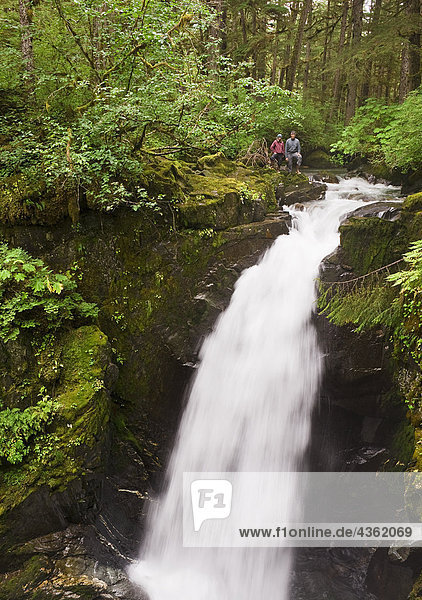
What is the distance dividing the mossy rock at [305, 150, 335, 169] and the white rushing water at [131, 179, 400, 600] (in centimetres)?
932

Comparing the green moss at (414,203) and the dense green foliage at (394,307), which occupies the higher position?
the green moss at (414,203)

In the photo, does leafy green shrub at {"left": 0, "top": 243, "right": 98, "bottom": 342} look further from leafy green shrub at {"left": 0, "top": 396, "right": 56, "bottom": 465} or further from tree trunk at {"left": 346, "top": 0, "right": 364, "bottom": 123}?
tree trunk at {"left": 346, "top": 0, "right": 364, "bottom": 123}

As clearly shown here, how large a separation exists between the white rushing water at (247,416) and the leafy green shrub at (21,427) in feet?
7.13

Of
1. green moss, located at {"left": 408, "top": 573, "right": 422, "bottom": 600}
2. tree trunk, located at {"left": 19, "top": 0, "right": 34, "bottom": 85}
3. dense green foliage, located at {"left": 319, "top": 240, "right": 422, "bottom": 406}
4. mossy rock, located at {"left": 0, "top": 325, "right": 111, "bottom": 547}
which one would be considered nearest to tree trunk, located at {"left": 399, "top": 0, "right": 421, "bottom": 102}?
dense green foliage, located at {"left": 319, "top": 240, "right": 422, "bottom": 406}

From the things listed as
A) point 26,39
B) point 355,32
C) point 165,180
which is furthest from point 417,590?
point 355,32

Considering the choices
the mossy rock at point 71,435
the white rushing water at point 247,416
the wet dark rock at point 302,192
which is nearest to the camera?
the mossy rock at point 71,435

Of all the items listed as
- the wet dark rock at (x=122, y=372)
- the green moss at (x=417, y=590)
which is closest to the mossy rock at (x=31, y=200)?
the wet dark rock at (x=122, y=372)

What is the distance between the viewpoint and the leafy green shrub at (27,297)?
4926 mm

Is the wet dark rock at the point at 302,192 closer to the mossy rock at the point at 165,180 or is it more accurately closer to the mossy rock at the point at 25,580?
the mossy rock at the point at 165,180

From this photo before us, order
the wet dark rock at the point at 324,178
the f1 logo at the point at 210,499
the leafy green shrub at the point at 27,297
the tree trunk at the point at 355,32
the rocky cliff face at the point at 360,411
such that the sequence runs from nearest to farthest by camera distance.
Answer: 1. the leafy green shrub at the point at 27,297
2. the rocky cliff face at the point at 360,411
3. the f1 logo at the point at 210,499
4. the wet dark rock at the point at 324,178
5. the tree trunk at the point at 355,32

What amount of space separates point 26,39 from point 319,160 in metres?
12.0

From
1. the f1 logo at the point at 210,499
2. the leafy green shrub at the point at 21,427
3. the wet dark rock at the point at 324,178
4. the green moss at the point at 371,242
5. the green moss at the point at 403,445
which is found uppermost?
the wet dark rock at the point at 324,178

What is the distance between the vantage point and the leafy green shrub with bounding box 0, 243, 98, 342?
4926 mm

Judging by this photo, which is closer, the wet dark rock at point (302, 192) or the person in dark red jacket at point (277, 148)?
the wet dark rock at point (302, 192)
